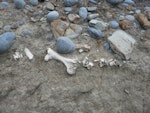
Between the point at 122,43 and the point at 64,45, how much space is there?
1.01 ft

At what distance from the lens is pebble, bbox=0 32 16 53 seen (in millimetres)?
1385

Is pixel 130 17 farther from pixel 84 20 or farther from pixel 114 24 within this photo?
pixel 84 20

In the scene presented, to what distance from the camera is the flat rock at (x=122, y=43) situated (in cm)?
147

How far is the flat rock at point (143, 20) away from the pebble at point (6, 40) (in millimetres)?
696

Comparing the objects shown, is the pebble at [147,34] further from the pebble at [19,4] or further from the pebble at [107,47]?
the pebble at [19,4]

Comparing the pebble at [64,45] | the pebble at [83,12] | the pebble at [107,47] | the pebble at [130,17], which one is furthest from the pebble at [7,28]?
the pebble at [130,17]

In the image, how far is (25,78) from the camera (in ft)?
4.38

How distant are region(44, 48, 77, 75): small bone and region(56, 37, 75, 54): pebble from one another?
0.03m

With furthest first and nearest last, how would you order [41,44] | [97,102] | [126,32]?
[126,32] < [41,44] < [97,102]

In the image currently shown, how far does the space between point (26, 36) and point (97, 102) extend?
498mm

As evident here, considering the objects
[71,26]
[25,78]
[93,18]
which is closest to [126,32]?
[93,18]

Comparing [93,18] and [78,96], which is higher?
[93,18]

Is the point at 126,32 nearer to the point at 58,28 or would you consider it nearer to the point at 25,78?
the point at 58,28

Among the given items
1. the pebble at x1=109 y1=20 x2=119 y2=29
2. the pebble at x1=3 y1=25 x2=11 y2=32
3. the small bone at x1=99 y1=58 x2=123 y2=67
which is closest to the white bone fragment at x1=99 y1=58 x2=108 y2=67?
the small bone at x1=99 y1=58 x2=123 y2=67
